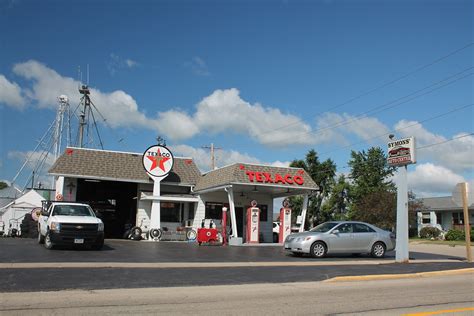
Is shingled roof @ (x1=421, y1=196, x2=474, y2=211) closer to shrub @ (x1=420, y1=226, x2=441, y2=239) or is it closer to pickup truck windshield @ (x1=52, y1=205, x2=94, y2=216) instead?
shrub @ (x1=420, y1=226, x2=441, y2=239)

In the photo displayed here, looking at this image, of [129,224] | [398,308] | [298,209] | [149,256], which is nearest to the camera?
[398,308]

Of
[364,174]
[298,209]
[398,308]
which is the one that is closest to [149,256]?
[398,308]

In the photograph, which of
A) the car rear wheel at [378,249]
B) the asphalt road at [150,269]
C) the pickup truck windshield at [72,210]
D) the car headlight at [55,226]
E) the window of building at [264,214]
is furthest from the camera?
the window of building at [264,214]

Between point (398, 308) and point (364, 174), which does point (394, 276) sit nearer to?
point (398, 308)

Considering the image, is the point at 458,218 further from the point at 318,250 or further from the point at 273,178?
the point at 318,250

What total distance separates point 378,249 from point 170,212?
15285 mm

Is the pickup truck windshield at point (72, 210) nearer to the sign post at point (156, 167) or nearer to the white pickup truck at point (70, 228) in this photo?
the white pickup truck at point (70, 228)

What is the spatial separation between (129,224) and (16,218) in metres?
9.78

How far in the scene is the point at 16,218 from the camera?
1361 inches

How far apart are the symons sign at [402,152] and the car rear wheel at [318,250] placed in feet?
14.3

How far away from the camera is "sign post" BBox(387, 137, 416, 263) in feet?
58.6

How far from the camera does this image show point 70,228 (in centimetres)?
1788

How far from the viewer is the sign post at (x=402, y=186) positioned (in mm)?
17875

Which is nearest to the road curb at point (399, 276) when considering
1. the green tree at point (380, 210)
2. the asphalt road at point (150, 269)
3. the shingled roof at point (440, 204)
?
the asphalt road at point (150, 269)
